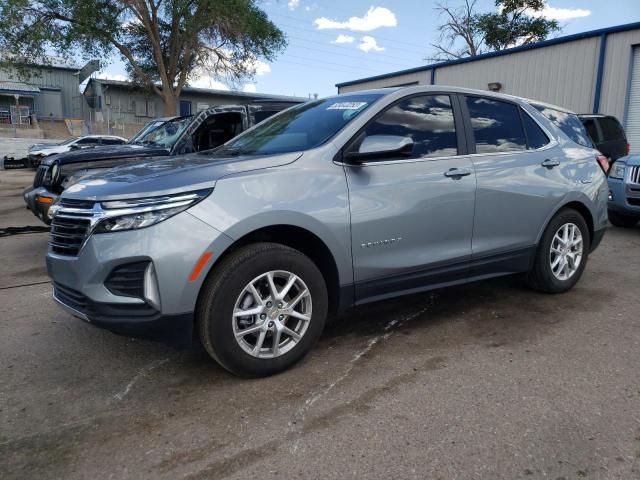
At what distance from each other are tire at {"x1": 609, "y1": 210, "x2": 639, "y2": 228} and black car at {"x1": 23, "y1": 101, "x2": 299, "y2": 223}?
18.2 ft

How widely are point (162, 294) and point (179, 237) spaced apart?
31cm

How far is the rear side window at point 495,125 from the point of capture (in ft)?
13.0

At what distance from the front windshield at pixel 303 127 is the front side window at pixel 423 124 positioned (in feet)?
0.54

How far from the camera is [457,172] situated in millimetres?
3689

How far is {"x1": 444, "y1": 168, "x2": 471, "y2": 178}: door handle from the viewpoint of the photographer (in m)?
3.65

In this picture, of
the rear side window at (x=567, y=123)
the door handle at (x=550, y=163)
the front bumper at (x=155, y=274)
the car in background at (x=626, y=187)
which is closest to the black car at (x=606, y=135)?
the car in background at (x=626, y=187)

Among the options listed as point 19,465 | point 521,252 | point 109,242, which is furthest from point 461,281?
point 19,465

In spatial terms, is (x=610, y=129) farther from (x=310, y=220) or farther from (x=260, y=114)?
(x=310, y=220)

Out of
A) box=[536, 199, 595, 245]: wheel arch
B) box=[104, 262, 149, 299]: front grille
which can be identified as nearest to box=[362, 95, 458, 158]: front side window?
box=[536, 199, 595, 245]: wheel arch

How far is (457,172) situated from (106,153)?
4948 millimetres

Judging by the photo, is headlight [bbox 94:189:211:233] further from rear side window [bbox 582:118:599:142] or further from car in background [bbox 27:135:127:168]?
car in background [bbox 27:135:127:168]

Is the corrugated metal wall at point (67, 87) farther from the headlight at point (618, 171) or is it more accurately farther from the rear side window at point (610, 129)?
the headlight at point (618, 171)

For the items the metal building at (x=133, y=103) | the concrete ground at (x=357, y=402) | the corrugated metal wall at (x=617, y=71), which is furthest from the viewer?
the metal building at (x=133, y=103)

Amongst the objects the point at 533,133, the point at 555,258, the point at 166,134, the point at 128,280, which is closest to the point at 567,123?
the point at 533,133
